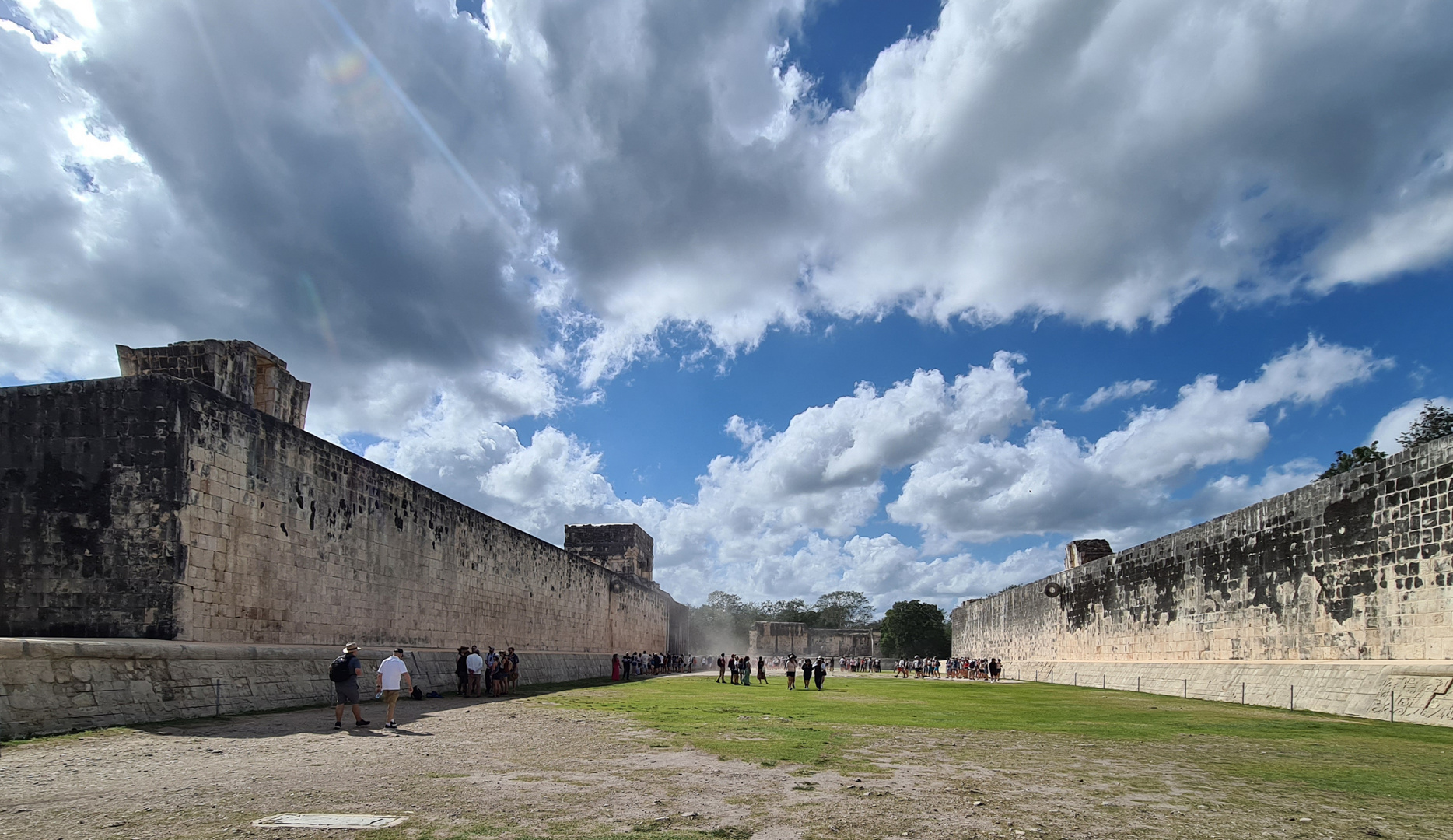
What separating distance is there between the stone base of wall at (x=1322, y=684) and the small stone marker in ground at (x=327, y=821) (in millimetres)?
11546

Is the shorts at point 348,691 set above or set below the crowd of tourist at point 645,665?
above

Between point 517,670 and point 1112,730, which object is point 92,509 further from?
point 1112,730

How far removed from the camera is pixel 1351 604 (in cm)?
1219

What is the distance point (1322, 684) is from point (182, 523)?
16.1m

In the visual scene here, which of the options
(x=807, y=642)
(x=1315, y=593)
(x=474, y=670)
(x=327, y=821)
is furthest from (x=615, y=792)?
(x=807, y=642)

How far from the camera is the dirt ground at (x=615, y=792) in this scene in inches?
171

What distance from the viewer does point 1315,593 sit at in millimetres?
13125

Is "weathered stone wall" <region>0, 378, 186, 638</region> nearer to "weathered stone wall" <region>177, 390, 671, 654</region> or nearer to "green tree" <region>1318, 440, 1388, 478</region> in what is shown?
"weathered stone wall" <region>177, 390, 671, 654</region>

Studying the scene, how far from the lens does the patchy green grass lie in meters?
6.49

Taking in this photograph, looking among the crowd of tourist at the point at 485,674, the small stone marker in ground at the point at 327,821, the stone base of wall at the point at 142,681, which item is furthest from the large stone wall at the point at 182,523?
the small stone marker in ground at the point at 327,821

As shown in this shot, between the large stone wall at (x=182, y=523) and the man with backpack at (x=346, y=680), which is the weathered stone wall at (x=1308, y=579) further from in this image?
the large stone wall at (x=182, y=523)

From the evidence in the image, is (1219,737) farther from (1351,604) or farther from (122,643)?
(122,643)

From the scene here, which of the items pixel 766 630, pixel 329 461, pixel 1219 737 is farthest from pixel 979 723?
pixel 766 630

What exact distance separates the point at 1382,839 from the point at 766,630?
60856 mm
